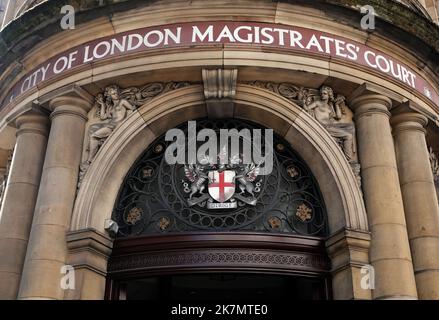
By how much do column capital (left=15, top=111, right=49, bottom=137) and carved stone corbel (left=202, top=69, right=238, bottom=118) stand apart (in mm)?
3392

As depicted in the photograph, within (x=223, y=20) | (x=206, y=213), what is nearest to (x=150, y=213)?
(x=206, y=213)

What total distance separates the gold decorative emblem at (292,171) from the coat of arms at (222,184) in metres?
0.63

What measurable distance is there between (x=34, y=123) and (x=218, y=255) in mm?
4709

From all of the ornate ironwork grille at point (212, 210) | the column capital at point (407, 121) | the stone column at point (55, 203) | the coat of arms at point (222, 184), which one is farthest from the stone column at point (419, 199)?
the stone column at point (55, 203)

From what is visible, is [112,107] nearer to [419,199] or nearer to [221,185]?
[221,185]

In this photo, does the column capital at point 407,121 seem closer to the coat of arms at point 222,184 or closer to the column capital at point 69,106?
the coat of arms at point 222,184

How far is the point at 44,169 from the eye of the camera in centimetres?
1029

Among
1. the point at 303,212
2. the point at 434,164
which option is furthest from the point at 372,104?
the point at 434,164

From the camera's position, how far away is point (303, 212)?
412 inches

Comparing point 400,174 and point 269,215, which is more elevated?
point 400,174

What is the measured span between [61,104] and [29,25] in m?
1.95

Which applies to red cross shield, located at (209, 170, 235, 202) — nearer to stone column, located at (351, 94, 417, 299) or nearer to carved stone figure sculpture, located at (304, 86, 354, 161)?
carved stone figure sculpture, located at (304, 86, 354, 161)

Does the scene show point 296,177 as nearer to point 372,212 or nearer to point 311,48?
point 372,212

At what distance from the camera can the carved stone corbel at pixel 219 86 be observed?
1045 centimetres
